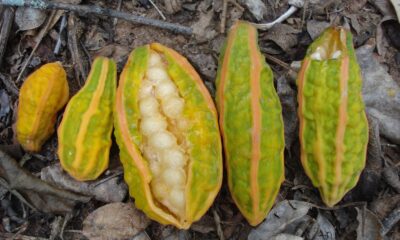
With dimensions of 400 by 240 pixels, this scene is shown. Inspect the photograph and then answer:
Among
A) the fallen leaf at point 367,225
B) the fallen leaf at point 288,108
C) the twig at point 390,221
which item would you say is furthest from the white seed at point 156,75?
the twig at point 390,221

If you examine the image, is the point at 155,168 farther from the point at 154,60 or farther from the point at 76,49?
the point at 76,49

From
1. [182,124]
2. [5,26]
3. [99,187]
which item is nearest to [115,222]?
[99,187]

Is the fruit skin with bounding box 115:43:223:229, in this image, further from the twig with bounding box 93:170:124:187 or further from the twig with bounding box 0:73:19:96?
the twig with bounding box 0:73:19:96

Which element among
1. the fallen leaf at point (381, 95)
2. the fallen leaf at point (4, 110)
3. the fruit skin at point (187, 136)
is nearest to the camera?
the fruit skin at point (187, 136)

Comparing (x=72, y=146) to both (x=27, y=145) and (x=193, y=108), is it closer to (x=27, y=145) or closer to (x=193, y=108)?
(x=27, y=145)

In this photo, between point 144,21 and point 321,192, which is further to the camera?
point 144,21

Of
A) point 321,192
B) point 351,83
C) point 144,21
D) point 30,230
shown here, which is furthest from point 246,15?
point 30,230

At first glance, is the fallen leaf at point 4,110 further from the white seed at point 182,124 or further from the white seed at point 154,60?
the white seed at point 182,124
